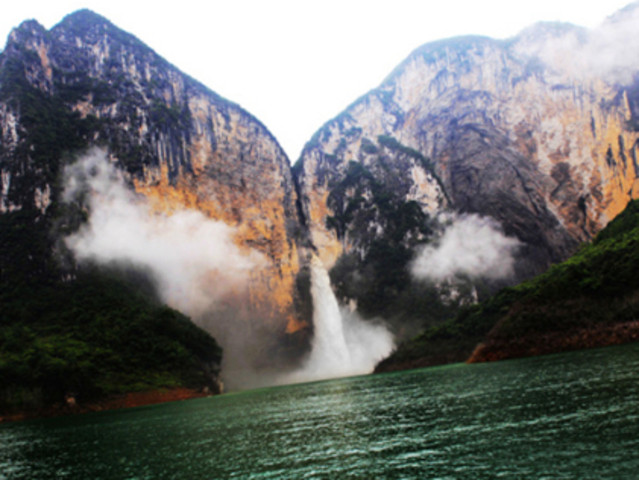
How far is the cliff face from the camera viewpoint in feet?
295

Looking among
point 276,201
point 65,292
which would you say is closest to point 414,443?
point 65,292

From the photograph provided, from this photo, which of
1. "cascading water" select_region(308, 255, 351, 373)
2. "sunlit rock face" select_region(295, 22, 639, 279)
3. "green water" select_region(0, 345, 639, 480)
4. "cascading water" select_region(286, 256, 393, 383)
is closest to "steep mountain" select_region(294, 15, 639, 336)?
"sunlit rock face" select_region(295, 22, 639, 279)

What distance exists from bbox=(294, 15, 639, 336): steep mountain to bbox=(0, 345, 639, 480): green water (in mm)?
82832

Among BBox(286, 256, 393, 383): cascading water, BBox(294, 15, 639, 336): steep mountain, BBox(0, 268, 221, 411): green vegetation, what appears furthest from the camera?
BBox(294, 15, 639, 336): steep mountain

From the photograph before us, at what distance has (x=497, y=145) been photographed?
10975 cm

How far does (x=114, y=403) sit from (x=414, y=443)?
60648 millimetres

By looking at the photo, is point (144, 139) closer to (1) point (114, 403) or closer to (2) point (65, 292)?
(2) point (65, 292)

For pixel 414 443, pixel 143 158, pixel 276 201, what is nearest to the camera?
pixel 414 443

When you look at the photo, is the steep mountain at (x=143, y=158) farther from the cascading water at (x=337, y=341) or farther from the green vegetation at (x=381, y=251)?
the green vegetation at (x=381, y=251)

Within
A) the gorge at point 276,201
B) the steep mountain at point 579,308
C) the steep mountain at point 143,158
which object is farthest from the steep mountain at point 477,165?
the steep mountain at point 579,308

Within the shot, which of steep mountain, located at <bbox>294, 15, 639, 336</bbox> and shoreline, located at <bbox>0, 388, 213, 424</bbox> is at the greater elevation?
steep mountain, located at <bbox>294, 15, 639, 336</bbox>

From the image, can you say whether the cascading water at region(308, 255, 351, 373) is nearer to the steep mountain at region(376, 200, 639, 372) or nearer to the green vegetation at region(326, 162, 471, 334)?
the green vegetation at region(326, 162, 471, 334)

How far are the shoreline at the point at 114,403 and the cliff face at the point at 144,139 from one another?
30.9 meters

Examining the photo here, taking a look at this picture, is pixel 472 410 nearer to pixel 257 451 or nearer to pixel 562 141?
pixel 257 451
